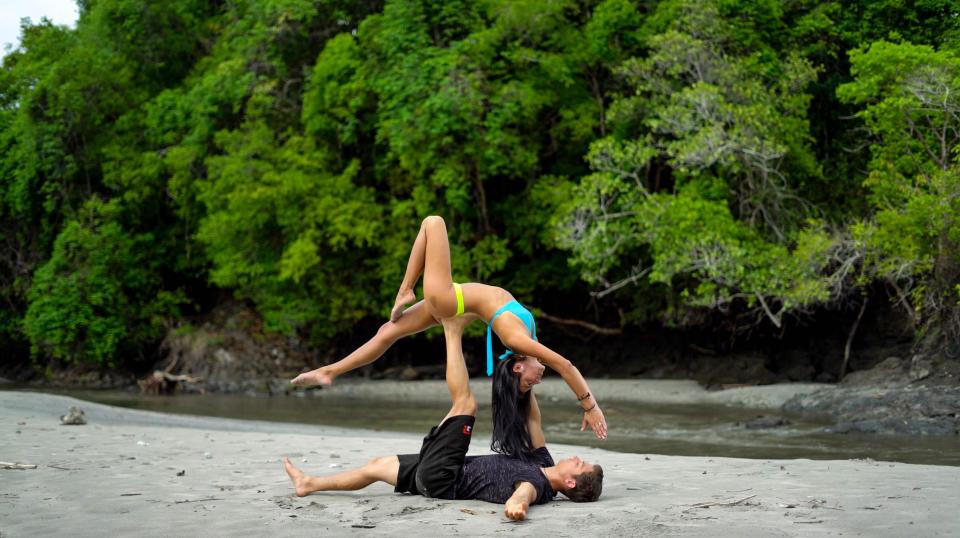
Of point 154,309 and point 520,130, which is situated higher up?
point 520,130

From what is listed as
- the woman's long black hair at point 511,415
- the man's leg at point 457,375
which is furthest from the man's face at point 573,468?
the man's leg at point 457,375

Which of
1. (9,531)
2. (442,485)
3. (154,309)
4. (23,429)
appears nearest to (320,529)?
(442,485)

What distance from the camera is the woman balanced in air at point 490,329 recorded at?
7.14 m

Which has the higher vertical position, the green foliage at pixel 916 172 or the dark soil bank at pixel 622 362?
the green foliage at pixel 916 172

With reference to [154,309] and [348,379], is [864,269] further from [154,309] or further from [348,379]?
[154,309]

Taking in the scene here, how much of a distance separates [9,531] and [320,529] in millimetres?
1886

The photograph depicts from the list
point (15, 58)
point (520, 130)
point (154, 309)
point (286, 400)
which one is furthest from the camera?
point (15, 58)

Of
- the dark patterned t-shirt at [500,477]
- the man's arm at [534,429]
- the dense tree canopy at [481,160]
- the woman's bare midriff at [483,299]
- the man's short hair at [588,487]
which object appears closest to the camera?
the man's short hair at [588,487]

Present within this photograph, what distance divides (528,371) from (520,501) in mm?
1123

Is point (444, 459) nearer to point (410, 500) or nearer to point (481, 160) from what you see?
point (410, 500)

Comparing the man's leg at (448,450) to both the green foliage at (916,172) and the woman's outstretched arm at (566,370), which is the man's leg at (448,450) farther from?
the green foliage at (916,172)

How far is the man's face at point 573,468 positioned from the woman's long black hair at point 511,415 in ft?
1.20

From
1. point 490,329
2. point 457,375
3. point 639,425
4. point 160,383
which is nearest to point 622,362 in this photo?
point 639,425

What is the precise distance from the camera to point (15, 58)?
33906 millimetres
